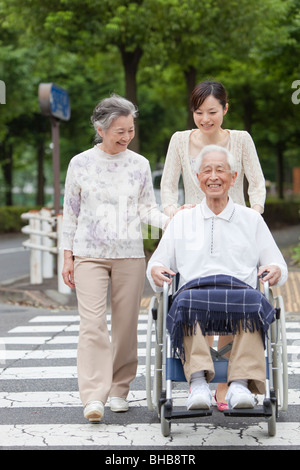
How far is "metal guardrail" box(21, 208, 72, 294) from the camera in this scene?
11.6m

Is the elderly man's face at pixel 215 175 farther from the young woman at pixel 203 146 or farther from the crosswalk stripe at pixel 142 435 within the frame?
the crosswalk stripe at pixel 142 435

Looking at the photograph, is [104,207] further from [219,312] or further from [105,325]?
[219,312]

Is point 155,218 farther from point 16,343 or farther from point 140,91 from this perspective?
point 140,91

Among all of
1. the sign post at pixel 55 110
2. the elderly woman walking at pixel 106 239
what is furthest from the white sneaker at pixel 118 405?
the sign post at pixel 55 110

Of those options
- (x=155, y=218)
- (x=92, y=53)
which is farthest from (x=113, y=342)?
(x=92, y=53)

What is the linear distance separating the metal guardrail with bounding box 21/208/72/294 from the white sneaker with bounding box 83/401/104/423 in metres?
6.59

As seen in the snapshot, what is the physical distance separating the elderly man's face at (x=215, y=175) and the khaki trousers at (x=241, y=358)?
0.79 metres

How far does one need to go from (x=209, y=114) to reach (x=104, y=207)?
828 millimetres

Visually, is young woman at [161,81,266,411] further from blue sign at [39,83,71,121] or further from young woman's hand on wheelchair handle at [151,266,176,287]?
blue sign at [39,83,71,121]

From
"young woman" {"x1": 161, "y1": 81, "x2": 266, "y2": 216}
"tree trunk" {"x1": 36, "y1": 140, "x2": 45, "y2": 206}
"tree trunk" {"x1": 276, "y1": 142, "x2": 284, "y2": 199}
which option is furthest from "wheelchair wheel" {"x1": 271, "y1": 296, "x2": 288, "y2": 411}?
"tree trunk" {"x1": 276, "y1": 142, "x2": 284, "y2": 199}

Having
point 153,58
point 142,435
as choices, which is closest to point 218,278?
point 142,435

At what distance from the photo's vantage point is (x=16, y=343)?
25.9 ft

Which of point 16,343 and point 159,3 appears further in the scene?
point 159,3
